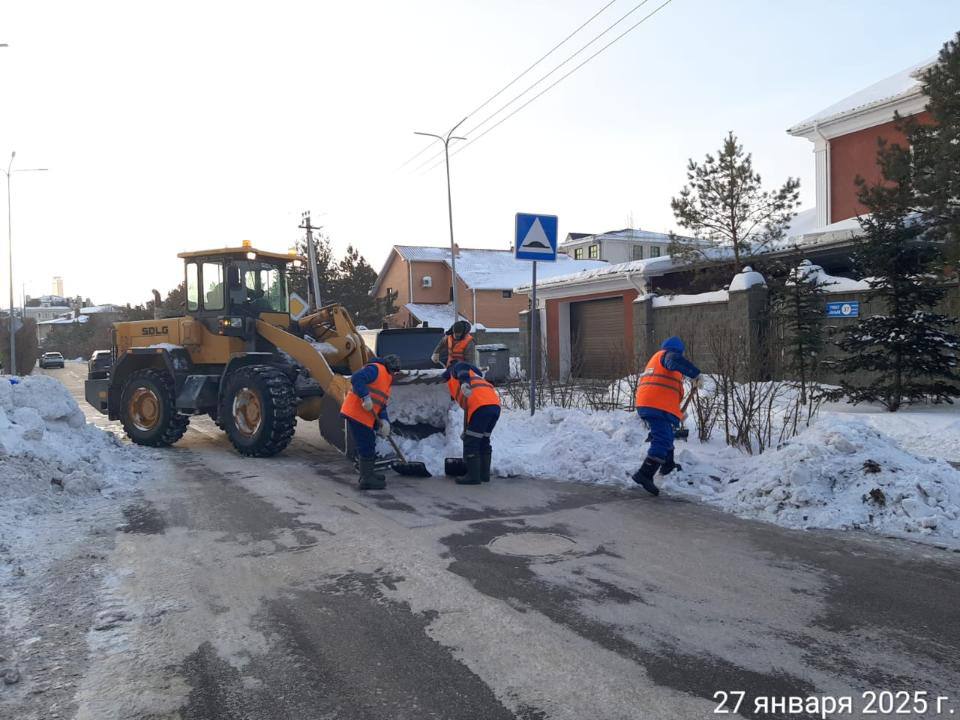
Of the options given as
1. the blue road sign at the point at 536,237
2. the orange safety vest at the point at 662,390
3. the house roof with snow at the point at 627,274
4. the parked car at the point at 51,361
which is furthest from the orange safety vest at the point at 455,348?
the parked car at the point at 51,361

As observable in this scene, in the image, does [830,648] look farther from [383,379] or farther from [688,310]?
[688,310]

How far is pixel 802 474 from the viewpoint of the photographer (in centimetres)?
660

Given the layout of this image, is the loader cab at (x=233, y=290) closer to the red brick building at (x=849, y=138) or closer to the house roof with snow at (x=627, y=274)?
the house roof with snow at (x=627, y=274)

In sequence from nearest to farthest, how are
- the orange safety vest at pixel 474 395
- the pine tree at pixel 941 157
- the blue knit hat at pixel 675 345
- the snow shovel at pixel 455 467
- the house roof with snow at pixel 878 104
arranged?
1. the blue knit hat at pixel 675 345
2. the orange safety vest at pixel 474 395
3. the snow shovel at pixel 455 467
4. the pine tree at pixel 941 157
5. the house roof with snow at pixel 878 104

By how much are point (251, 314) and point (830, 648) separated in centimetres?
973

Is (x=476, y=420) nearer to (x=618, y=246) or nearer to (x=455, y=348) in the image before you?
(x=455, y=348)

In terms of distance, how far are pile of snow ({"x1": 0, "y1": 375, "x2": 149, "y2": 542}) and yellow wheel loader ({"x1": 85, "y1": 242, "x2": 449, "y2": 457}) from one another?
1084 mm

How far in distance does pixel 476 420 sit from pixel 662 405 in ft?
6.65

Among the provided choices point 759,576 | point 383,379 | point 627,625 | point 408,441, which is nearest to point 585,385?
point 408,441

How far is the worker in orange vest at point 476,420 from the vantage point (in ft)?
26.6

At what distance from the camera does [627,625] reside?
404 centimetres

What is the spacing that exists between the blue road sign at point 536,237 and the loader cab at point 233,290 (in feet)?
13.9

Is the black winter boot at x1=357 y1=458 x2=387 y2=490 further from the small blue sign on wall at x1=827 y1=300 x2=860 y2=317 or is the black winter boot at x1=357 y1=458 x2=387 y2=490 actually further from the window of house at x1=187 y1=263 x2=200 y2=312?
the small blue sign on wall at x1=827 y1=300 x2=860 y2=317

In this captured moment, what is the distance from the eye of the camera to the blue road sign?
986cm
